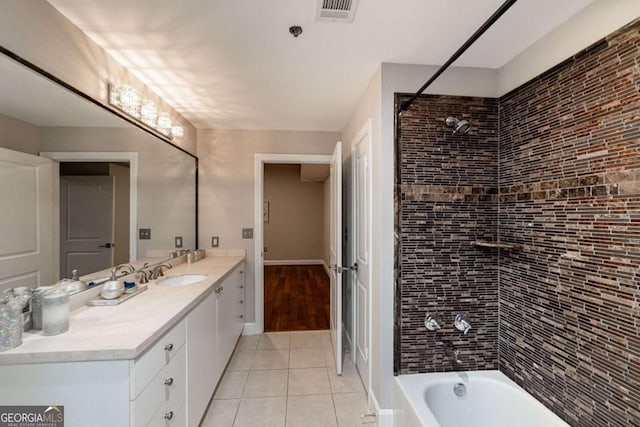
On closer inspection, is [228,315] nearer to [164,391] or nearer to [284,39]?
[164,391]

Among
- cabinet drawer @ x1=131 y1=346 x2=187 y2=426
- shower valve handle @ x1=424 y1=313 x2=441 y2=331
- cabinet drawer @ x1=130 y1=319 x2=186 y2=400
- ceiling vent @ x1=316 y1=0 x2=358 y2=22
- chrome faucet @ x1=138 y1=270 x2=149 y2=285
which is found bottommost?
cabinet drawer @ x1=131 y1=346 x2=187 y2=426

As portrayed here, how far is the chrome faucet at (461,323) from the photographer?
5.58 feet

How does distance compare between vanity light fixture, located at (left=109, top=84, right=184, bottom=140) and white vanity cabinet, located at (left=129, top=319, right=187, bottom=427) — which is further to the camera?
vanity light fixture, located at (left=109, top=84, right=184, bottom=140)

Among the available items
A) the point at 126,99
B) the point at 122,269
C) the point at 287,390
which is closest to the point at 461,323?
the point at 287,390

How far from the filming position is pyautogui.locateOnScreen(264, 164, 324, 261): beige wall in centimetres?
721

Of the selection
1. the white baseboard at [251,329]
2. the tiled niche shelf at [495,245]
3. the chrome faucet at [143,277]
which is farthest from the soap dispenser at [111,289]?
the tiled niche shelf at [495,245]

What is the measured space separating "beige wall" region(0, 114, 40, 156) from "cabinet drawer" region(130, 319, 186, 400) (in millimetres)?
1050

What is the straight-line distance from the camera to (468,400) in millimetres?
1729

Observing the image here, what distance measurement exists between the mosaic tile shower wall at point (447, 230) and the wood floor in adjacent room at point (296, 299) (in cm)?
182

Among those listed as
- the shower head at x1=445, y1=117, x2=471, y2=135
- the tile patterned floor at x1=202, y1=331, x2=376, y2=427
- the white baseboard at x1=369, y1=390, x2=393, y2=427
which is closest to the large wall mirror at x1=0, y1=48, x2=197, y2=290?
A: the tile patterned floor at x1=202, y1=331, x2=376, y2=427

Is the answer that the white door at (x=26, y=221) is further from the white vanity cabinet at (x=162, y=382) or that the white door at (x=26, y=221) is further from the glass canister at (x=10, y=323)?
the white vanity cabinet at (x=162, y=382)

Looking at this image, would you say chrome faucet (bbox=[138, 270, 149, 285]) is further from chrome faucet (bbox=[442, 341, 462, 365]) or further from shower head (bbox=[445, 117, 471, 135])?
shower head (bbox=[445, 117, 471, 135])

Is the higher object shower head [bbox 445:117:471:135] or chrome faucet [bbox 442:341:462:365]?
shower head [bbox 445:117:471:135]

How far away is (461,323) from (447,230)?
588 millimetres
